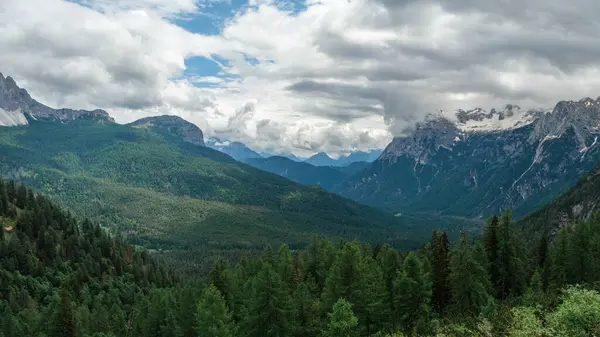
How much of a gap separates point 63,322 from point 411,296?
201ft

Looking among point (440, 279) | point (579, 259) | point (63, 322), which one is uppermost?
point (579, 259)

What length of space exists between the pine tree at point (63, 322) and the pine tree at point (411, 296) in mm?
57245

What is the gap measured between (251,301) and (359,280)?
17.0 metres

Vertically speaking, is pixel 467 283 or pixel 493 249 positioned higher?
pixel 493 249

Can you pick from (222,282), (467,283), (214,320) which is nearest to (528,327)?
(467,283)

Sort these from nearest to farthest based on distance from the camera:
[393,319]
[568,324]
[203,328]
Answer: [568,324] → [203,328] → [393,319]

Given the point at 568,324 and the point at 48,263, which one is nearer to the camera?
the point at 568,324

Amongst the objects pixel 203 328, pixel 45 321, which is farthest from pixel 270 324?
pixel 45 321

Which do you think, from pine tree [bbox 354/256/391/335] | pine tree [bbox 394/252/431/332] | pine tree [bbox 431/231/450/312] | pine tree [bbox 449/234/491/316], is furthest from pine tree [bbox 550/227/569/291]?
pine tree [bbox 354/256/391/335]

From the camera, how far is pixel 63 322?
89.7 metres

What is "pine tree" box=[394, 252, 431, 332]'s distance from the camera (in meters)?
79.2

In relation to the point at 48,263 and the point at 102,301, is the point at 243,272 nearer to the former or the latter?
the point at 102,301

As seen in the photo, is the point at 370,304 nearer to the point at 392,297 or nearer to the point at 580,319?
the point at 392,297

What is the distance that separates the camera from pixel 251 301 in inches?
3054
